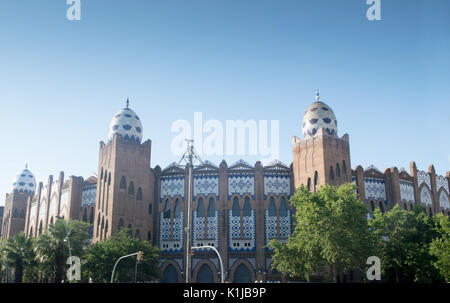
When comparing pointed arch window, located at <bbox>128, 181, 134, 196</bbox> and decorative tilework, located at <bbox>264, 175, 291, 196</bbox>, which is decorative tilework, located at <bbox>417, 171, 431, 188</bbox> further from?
pointed arch window, located at <bbox>128, 181, 134, 196</bbox>

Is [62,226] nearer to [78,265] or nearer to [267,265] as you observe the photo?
[78,265]

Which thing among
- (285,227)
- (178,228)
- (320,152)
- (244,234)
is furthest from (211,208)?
(320,152)

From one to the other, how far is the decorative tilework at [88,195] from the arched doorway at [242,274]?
15.0 meters

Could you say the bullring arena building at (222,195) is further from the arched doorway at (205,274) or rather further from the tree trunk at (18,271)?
the tree trunk at (18,271)

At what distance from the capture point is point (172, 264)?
1639 inches

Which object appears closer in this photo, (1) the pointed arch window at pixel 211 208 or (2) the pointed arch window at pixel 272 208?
(2) the pointed arch window at pixel 272 208

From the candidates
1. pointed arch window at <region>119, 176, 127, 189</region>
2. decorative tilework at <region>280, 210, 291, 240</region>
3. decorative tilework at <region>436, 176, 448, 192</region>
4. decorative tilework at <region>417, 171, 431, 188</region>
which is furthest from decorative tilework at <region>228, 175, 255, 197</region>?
decorative tilework at <region>436, 176, 448, 192</region>

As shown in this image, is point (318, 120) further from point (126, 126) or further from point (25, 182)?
point (25, 182)

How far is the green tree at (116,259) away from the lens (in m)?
33.8

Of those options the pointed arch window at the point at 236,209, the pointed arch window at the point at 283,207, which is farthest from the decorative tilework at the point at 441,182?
the pointed arch window at the point at 236,209

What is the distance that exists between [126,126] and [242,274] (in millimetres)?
16672
